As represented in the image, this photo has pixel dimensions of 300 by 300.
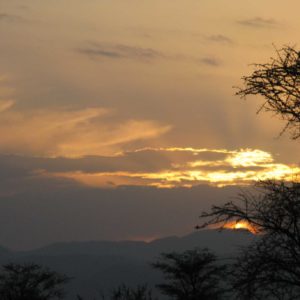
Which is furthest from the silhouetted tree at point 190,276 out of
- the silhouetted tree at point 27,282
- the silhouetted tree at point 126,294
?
the silhouetted tree at point 126,294

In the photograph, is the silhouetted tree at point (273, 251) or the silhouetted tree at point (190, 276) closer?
the silhouetted tree at point (273, 251)

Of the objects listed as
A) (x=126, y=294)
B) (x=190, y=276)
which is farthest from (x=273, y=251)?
(x=190, y=276)

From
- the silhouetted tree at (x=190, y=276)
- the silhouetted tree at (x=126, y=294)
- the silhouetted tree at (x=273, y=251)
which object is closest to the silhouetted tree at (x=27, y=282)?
the silhouetted tree at (x=190, y=276)

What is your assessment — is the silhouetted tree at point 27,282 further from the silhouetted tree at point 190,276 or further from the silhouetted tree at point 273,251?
the silhouetted tree at point 273,251

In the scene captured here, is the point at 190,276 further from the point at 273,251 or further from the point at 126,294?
the point at 273,251

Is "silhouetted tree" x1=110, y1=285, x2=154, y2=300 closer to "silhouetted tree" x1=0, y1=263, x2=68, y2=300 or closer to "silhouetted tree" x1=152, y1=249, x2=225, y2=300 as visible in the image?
"silhouetted tree" x1=152, y1=249, x2=225, y2=300

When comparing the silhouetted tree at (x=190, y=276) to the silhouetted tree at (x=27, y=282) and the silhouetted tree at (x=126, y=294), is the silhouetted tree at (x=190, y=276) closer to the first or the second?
the silhouetted tree at (x=27, y=282)

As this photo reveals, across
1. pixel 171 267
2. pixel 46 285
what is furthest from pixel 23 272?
pixel 171 267

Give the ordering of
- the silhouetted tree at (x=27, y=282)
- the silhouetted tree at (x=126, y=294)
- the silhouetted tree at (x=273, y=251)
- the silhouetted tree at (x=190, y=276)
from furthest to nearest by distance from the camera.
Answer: the silhouetted tree at (x=27, y=282) < the silhouetted tree at (x=190, y=276) < the silhouetted tree at (x=126, y=294) < the silhouetted tree at (x=273, y=251)

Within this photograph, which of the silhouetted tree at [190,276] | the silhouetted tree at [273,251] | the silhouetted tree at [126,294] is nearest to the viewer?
the silhouetted tree at [273,251]

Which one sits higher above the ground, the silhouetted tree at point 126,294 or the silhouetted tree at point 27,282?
the silhouetted tree at point 27,282

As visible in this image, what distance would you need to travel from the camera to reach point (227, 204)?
533 inches

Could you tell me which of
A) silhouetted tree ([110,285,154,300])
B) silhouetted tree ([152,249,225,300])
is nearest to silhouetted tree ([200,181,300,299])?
silhouetted tree ([110,285,154,300])

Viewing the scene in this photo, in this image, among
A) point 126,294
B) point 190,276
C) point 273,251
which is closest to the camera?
point 273,251
